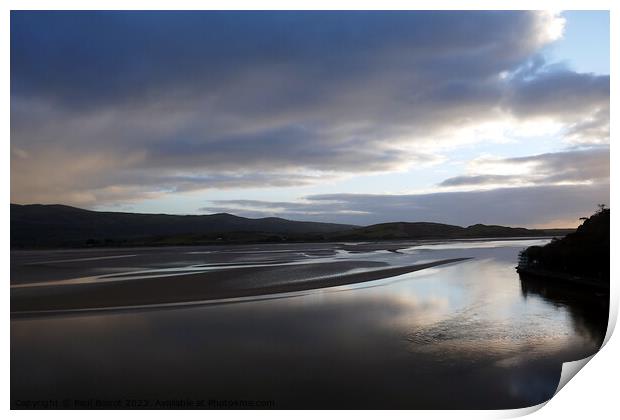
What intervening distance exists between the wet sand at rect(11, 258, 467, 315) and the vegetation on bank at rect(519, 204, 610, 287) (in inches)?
272

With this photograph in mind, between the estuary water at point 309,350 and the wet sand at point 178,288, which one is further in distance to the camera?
the wet sand at point 178,288

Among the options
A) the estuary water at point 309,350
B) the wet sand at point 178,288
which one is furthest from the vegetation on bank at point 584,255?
the wet sand at point 178,288

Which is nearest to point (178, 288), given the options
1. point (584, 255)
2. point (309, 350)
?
point (309, 350)

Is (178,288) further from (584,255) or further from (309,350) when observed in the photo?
(584,255)

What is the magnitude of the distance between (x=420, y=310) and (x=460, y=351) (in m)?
4.19

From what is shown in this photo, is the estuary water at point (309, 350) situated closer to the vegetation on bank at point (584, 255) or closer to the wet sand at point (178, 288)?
the wet sand at point (178, 288)

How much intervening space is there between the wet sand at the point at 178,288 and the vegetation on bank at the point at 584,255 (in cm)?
690

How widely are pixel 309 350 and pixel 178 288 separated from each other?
1016 cm

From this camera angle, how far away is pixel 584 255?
56.5 ft

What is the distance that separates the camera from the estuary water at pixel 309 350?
738 cm

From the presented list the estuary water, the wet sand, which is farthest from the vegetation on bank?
the wet sand

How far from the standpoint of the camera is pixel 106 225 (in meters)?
85.7

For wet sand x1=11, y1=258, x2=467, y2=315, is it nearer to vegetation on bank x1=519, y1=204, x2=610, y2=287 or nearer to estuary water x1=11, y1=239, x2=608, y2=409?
estuary water x1=11, y1=239, x2=608, y2=409

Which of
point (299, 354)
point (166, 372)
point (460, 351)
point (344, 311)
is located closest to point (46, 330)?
point (166, 372)
